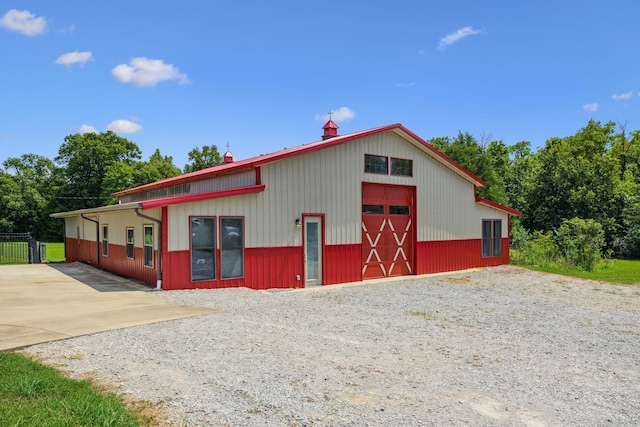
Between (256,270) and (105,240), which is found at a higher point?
(105,240)

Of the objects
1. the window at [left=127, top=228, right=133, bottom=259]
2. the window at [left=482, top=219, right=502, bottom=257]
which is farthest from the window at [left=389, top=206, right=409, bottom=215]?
the window at [left=127, top=228, right=133, bottom=259]

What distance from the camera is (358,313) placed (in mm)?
9555

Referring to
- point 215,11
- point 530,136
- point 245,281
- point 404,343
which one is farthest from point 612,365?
point 530,136

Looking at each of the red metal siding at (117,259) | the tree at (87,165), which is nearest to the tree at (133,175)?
the tree at (87,165)

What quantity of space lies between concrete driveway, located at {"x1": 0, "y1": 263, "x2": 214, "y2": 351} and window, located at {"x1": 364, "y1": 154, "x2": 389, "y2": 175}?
7839mm

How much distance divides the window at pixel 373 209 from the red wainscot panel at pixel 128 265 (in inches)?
272

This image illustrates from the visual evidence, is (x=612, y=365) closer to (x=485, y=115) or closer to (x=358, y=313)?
(x=358, y=313)

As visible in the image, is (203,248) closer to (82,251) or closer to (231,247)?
(231,247)

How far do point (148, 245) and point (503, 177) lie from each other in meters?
30.9

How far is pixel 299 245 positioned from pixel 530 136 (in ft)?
152

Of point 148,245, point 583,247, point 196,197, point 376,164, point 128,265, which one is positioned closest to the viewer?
point 196,197

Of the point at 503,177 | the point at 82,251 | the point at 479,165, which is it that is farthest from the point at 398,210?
the point at 503,177

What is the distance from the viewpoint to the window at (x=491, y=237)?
19.5 metres

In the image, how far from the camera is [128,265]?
46.0 ft
